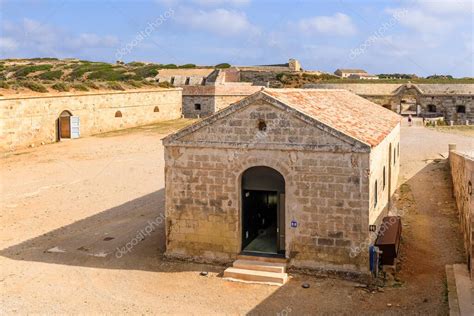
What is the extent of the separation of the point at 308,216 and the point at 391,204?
6696mm

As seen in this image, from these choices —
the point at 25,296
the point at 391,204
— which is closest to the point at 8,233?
the point at 25,296

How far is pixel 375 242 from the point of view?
12.2 metres

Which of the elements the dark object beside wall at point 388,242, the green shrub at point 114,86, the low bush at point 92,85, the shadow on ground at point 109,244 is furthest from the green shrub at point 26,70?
the dark object beside wall at point 388,242

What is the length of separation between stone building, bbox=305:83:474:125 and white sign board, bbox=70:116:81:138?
2531 centimetres

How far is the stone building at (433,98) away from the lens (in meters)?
45.2

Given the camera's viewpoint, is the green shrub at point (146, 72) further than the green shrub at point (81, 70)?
Yes

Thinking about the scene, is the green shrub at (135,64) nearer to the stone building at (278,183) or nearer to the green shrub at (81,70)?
the green shrub at (81,70)

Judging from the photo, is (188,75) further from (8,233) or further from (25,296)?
(25,296)

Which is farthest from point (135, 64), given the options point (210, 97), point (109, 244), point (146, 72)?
point (109, 244)

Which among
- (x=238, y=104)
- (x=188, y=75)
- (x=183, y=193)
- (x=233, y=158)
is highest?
(x=188, y=75)

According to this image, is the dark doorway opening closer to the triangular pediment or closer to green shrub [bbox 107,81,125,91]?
the triangular pediment

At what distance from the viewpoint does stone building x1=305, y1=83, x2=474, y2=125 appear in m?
45.2

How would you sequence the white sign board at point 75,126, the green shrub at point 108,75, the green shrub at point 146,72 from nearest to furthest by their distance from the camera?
the white sign board at point 75,126 → the green shrub at point 108,75 → the green shrub at point 146,72

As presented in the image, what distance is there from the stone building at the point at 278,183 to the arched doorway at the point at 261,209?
2 cm
